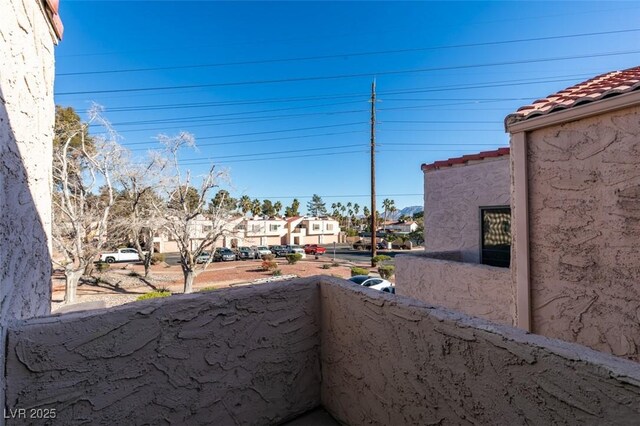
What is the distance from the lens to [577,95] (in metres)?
3.70

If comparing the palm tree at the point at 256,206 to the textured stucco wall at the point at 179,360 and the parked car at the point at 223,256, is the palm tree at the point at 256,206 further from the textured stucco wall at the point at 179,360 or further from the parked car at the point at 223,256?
the textured stucco wall at the point at 179,360

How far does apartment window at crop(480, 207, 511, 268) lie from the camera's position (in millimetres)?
6355

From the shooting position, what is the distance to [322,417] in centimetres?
260

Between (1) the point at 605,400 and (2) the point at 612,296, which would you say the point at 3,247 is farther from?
(2) the point at 612,296

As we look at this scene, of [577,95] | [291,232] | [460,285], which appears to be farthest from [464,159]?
[291,232]

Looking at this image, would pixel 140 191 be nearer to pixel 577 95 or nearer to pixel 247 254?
pixel 577 95

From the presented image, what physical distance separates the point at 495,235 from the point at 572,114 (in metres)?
3.90

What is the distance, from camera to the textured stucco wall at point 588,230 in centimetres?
285

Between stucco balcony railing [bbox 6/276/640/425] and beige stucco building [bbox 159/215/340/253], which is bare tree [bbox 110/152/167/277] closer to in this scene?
stucco balcony railing [bbox 6/276/640/425]

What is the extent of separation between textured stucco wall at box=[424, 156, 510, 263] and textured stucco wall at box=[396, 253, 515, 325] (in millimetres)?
→ 957

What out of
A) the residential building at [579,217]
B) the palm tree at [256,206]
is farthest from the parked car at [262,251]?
the residential building at [579,217]

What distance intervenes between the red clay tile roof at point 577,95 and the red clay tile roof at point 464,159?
6.76 ft

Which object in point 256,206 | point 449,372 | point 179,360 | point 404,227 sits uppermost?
point 256,206

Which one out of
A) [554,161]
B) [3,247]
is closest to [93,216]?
[3,247]
